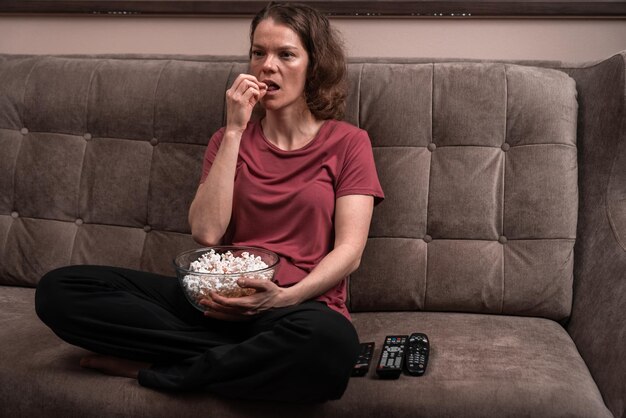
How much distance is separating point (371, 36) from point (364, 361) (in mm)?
1192

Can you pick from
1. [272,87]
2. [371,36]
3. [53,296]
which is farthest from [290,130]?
[53,296]

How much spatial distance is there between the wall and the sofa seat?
95 centimetres

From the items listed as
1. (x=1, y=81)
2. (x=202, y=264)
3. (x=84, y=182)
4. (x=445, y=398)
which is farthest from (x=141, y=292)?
(x=1, y=81)

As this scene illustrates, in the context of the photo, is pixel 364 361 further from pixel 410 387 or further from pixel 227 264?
pixel 227 264

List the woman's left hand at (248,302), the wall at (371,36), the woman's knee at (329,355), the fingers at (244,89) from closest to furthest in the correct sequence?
the woman's knee at (329,355) < the woman's left hand at (248,302) < the fingers at (244,89) < the wall at (371,36)

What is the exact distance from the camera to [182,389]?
1664 mm

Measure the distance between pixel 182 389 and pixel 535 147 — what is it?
1.10m

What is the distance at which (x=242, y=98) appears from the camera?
193 centimetres

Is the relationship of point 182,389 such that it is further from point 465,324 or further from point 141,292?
point 465,324

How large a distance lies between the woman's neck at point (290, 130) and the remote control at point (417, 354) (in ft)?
1.88

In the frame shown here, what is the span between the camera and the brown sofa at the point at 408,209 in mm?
1732

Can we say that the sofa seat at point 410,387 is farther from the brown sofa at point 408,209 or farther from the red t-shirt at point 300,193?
the red t-shirt at point 300,193

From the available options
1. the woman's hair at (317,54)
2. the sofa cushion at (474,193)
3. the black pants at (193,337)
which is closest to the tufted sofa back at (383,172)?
the sofa cushion at (474,193)

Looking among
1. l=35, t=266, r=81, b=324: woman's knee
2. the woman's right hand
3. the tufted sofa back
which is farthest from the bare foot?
the woman's right hand
